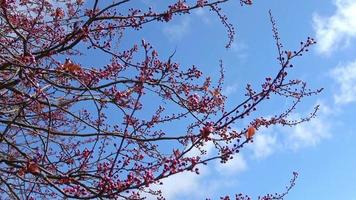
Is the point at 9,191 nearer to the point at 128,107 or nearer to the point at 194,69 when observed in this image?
the point at 128,107

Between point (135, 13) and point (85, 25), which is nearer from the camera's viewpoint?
point (85, 25)

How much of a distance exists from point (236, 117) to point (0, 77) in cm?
396

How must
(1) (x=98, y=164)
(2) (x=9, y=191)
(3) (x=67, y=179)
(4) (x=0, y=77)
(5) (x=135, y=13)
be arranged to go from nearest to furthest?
(3) (x=67, y=179), (1) (x=98, y=164), (5) (x=135, y=13), (2) (x=9, y=191), (4) (x=0, y=77)

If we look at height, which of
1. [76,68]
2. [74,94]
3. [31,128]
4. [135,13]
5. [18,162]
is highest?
[135,13]

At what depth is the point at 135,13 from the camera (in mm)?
5434

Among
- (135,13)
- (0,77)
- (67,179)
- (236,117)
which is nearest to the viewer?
(236,117)

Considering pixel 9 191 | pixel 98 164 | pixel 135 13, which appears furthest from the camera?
pixel 9 191

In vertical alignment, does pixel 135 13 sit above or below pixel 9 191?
above

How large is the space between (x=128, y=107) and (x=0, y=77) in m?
1.74

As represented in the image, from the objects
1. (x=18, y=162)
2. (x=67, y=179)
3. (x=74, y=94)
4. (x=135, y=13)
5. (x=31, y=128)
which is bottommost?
(x=67, y=179)

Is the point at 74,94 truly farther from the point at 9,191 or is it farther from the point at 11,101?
the point at 9,191

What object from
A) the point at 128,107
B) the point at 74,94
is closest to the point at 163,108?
the point at 128,107

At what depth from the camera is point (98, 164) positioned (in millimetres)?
4773

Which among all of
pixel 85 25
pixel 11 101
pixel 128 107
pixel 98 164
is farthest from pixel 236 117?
pixel 11 101
